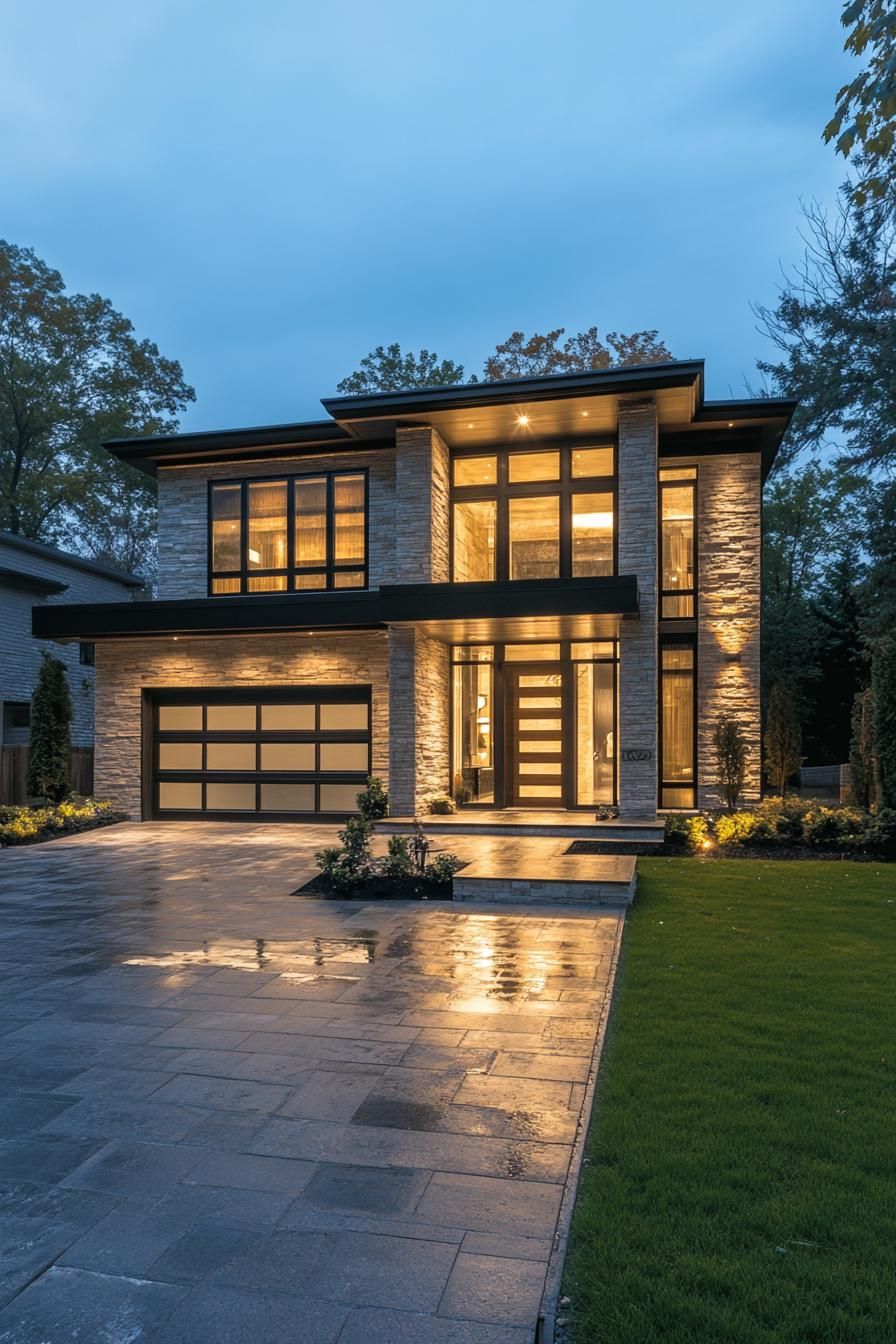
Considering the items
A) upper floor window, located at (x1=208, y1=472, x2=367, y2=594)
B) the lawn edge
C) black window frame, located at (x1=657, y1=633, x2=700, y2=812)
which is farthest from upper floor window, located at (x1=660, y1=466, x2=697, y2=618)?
the lawn edge

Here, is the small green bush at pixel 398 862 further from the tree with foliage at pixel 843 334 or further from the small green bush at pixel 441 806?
the tree with foliage at pixel 843 334

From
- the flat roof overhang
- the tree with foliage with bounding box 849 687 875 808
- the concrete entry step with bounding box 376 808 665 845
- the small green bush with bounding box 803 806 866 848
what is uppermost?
the flat roof overhang

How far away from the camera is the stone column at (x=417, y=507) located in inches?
581

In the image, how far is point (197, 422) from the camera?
17238 cm

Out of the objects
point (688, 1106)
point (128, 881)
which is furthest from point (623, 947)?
point (128, 881)

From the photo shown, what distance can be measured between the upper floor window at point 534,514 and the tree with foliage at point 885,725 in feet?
14.6

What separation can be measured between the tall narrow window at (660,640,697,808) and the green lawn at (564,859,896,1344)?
8566mm

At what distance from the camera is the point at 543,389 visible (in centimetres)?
1349

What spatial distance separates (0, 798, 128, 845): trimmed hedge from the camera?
14114 mm

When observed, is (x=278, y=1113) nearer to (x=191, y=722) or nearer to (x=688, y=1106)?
(x=688, y=1106)

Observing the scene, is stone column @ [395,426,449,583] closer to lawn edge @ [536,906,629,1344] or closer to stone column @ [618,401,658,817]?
stone column @ [618,401,658,817]

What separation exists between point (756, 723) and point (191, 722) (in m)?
10.2

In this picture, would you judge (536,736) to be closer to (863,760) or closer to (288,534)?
(863,760)

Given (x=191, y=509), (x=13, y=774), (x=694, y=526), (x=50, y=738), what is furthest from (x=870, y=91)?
(x=13, y=774)
